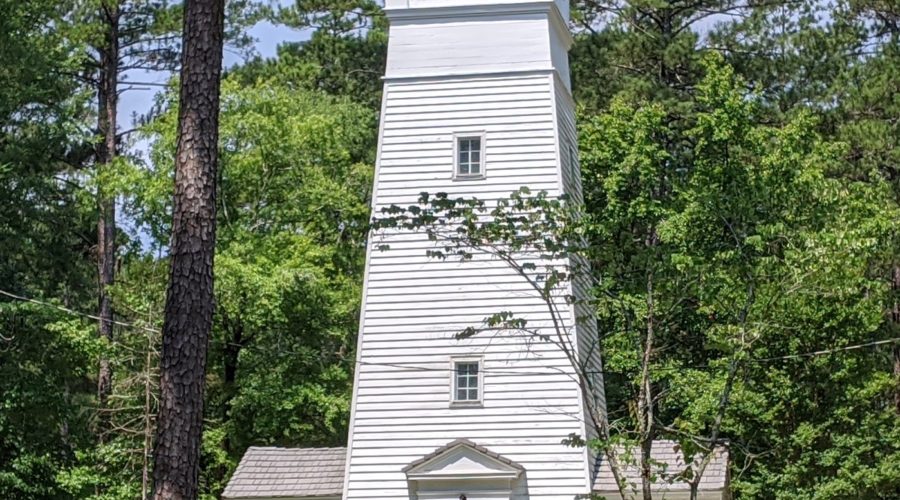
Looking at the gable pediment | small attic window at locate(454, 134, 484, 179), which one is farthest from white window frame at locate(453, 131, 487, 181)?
the gable pediment

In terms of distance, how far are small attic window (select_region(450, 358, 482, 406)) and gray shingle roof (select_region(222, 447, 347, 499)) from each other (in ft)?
6.65

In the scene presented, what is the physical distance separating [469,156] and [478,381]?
9.55ft

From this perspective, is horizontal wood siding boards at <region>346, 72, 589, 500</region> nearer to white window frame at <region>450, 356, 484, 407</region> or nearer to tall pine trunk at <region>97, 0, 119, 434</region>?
white window frame at <region>450, 356, 484, 407</region>

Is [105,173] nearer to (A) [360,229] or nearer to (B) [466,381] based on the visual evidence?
(A) [360,229]

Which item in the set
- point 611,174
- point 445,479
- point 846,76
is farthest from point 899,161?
point 445,479

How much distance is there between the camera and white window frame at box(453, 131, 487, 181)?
68.0 ft

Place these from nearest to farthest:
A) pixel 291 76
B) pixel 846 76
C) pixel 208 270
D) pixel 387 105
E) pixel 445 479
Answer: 1. pixel 208 270
2. pixel 445 479
3. pixel 387 105
4. pixel 846 76
5. pixel 291 76

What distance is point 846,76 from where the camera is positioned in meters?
31.3

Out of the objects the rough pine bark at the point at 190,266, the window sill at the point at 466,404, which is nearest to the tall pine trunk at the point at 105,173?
the window sill at the point at 466,404

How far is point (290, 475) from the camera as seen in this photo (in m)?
21.5

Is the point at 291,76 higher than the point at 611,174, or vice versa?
the point at 291,76

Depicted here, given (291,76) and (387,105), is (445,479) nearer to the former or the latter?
(387,105)

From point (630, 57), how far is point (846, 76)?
13.8 ft

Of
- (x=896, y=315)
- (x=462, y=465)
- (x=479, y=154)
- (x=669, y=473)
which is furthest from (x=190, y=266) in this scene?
(x=896, y=315)
